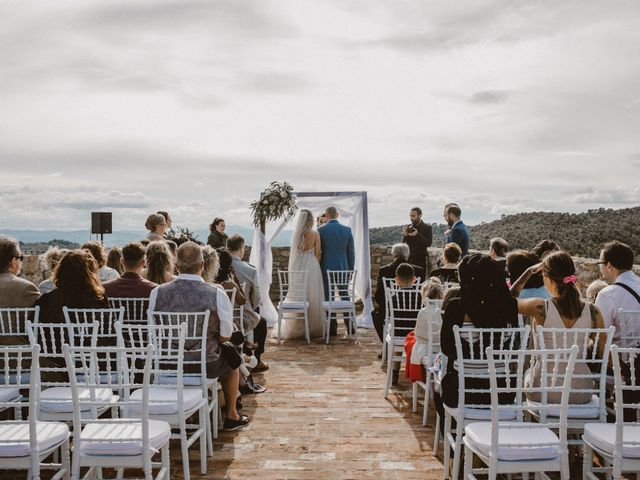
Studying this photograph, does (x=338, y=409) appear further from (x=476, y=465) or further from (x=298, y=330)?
(x=298, y=330)

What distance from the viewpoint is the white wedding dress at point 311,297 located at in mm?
7996

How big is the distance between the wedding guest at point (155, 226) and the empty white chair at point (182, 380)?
8.30 feet

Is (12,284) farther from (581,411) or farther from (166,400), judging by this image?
(581,411)

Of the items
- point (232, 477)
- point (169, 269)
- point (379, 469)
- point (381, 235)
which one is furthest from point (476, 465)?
point (381, 235)

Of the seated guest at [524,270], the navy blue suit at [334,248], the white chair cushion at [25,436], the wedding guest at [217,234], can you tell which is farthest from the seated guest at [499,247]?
the wedding guest at [217,234]

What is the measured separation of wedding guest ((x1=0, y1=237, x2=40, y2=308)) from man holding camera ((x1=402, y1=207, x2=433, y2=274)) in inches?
232

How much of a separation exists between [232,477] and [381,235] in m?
8.46

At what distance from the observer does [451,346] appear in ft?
11.4

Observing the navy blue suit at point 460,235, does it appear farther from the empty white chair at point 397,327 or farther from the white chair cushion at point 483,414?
the white chair cushion at point 483,414

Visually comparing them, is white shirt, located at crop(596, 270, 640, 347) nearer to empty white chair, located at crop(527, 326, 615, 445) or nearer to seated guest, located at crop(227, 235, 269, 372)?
empty white chair, located at crop(527, 326, 615, 445)

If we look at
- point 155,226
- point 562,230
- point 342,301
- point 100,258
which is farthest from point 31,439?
point 562,230

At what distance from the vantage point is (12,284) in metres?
4.09

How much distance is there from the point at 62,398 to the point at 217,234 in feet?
19.8

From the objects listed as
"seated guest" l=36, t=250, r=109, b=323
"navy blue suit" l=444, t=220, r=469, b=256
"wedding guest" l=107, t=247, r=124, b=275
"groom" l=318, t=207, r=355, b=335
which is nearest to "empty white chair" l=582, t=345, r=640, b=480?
"seated guest" l=36, t=250, r=109, b=323
